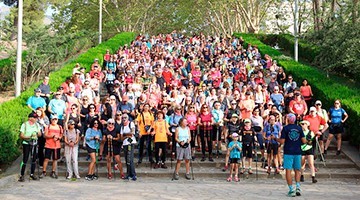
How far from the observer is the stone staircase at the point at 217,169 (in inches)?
543

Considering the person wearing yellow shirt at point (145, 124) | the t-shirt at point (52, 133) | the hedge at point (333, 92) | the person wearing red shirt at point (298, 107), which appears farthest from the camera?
the person wearing red shirt at point (298, 107)

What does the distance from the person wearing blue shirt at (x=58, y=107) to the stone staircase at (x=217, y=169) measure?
46.6 inches

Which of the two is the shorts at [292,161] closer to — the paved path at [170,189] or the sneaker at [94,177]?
the paved path at [170,189]

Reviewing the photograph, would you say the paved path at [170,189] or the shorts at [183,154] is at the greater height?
the shorts at [183,154]

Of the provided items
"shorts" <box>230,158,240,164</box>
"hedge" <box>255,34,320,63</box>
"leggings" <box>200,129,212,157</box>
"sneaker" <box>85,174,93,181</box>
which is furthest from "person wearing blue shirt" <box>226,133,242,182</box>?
"hedge" <box>255,34,320,63</box>

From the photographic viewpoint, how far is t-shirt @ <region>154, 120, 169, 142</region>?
1396 centimetres

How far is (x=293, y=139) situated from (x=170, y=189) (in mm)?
2878

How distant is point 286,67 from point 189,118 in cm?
982

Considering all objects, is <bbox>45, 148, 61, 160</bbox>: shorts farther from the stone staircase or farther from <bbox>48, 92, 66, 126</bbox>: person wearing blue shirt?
<bbox>48, 92, 66, 126</bbox>: person wearing blue shirt

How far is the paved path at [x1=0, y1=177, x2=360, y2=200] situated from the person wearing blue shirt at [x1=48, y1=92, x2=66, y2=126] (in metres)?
2.01

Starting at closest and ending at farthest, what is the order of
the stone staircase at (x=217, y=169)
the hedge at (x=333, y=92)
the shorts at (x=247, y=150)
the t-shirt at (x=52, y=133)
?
the t-shirt at (x=52, y=133), the shorts at (x=247, y=150), the stone staircase at (x=217, y=169), the hedge at (x=333, y=92)

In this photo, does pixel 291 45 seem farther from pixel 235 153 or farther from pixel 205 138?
pixel 235 153

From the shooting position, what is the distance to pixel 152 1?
52000 millimetres

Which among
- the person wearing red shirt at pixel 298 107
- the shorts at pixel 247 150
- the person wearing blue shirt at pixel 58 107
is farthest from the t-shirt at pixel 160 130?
the person wearing red shirt at pixel 298 107
